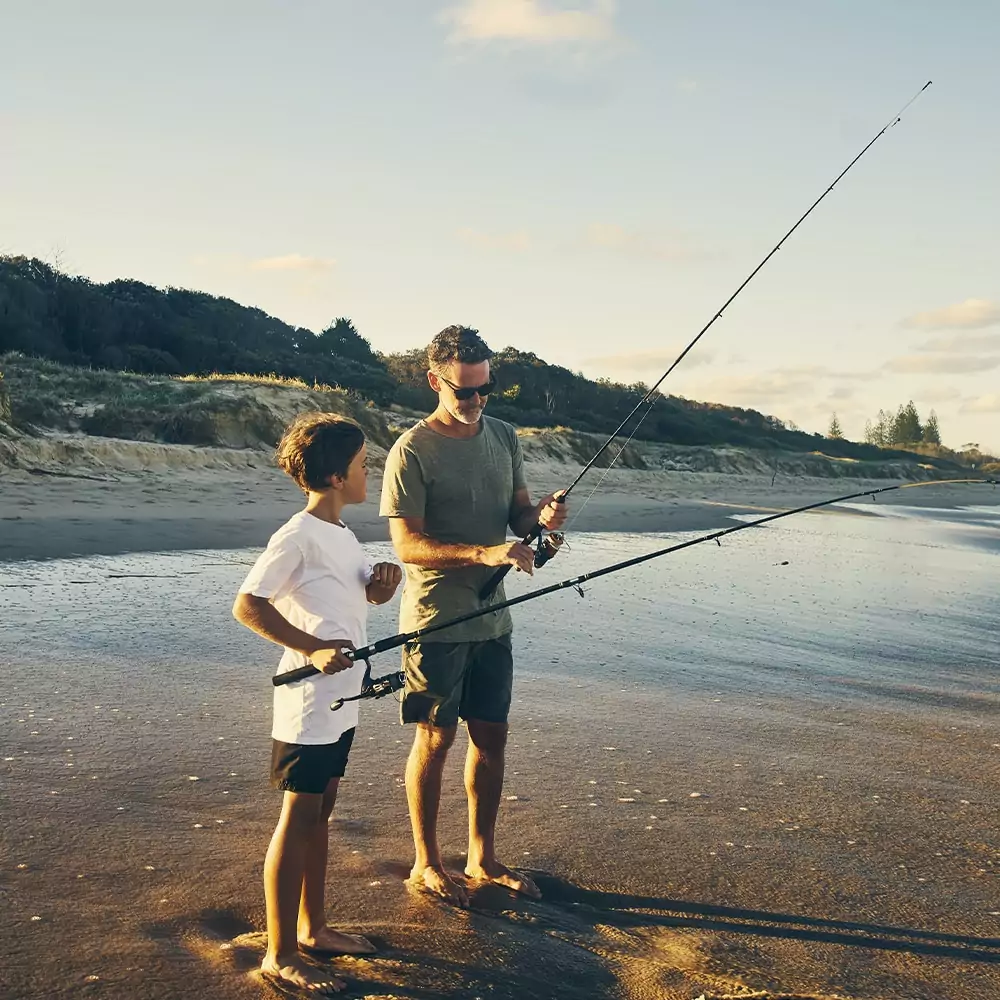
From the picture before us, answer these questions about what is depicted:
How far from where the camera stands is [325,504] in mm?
2775

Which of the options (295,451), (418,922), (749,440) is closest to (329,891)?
(418,922)

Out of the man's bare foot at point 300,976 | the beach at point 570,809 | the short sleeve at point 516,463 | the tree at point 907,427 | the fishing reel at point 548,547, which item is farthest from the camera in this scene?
the tree at point 907,427

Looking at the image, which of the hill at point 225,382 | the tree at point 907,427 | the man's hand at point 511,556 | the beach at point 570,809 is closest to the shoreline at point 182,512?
the beach at point 570,809

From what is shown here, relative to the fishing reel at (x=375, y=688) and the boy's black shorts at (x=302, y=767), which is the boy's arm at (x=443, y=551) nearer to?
the fishing reel at (x=375, y=688)

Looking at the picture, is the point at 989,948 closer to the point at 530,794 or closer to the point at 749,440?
the point at 530,794

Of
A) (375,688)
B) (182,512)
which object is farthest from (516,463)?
(182,512)

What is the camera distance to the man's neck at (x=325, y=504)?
9.05 feet

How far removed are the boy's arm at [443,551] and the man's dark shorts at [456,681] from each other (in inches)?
10.2

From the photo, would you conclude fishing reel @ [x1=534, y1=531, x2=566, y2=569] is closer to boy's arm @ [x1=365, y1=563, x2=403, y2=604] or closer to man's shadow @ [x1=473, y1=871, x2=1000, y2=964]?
boy's arm @ [x1=365, y1=563, x2=403, y2=604]

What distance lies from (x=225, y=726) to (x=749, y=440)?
45.6 meters

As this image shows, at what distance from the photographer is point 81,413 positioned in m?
18.7

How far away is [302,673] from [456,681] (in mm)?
725

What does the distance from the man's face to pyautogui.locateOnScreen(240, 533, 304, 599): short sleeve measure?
0.87 metres

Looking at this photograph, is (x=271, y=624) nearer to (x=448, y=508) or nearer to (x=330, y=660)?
(x=330, y=660)
